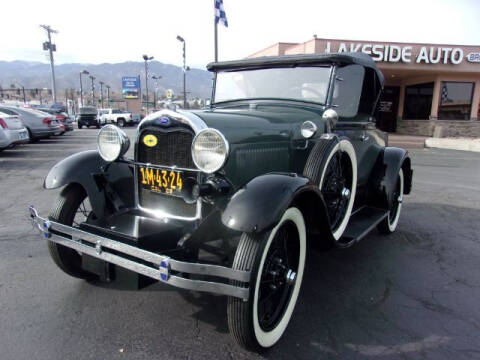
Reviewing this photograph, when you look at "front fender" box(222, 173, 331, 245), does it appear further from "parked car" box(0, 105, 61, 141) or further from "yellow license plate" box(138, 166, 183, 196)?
"parked car" box(0, 105, 61, 141)

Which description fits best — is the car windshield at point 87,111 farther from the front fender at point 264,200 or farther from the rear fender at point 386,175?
the front fender at point 264,200

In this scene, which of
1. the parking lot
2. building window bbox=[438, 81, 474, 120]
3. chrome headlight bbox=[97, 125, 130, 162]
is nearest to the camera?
the parking lot

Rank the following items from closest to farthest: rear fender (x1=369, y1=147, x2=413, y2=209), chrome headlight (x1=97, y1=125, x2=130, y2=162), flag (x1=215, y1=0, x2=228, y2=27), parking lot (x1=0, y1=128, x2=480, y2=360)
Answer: parking lot (x1=0, y1=128, x2=480, y2=360) → chrome headlight (x1=97, y1=125, x2=130, y2=162) → rear fender (x1=369, y1=147, x2=413, y2=209) → flag (x1=215, y1=0, x2=228, y2=27)

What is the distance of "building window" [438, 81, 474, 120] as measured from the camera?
18.1 m

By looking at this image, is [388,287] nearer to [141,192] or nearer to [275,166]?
[275,166]

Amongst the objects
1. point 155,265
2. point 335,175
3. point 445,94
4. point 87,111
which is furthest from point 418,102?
point 87,111

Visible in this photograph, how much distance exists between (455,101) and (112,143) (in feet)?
66.0

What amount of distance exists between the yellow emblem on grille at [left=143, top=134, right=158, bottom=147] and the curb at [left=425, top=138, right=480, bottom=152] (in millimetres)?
16211

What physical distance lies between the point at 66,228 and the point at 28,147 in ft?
38.2

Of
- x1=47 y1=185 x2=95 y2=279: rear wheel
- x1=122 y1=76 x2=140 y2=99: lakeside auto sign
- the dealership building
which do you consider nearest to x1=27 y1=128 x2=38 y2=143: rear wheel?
x1=47 y1=185 x2=95 y2=279: rear wheel

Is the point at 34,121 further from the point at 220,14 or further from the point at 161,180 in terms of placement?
the point at 161,180

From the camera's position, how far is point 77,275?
2967mm

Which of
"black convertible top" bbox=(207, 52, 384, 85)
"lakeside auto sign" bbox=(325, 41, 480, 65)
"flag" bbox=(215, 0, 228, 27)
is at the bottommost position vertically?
"black convertible top" bbox=(207, 52, 384, 85)

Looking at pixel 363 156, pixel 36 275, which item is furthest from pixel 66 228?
pixel 363 156
